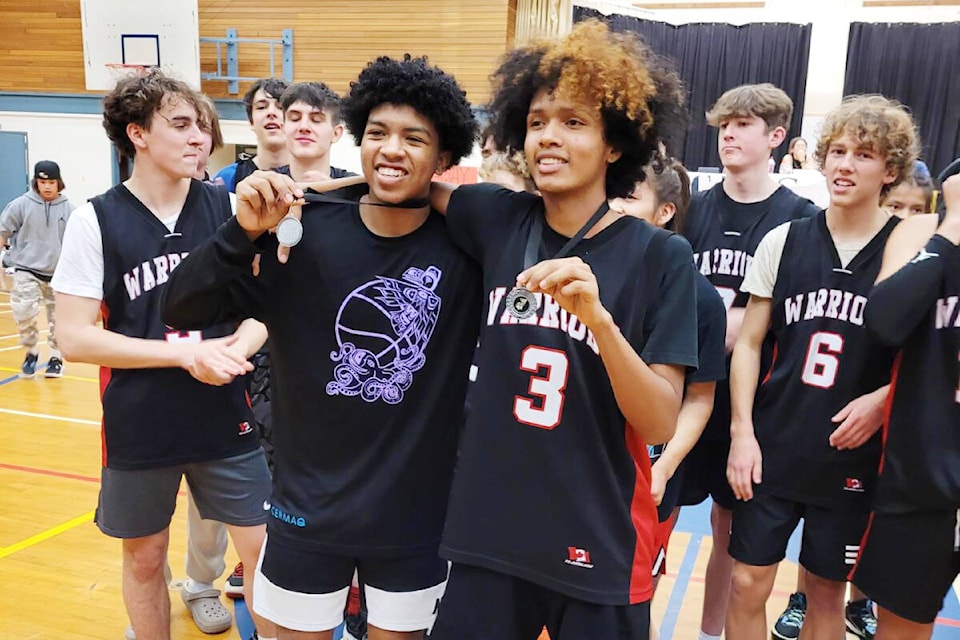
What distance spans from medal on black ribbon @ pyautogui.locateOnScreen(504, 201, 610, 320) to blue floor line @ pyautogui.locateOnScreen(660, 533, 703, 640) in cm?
251

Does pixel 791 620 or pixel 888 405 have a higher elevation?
pixel 888 405

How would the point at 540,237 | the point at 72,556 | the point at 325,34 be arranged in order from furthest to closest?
the point at 325,34, the point at 72,556, the point at 540,237

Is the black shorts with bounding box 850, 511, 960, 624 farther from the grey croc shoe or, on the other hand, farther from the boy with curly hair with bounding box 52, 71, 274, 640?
the grey croc shoe

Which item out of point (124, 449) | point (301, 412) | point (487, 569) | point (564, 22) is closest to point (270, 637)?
point (124, 449)

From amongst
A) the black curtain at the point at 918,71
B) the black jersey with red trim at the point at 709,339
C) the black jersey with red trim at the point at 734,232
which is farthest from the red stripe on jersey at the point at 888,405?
the black curtain at the point at 918,71

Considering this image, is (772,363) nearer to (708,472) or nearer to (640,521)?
(708,472)

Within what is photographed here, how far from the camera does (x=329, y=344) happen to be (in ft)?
7.06

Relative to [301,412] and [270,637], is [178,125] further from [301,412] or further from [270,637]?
[270,637]

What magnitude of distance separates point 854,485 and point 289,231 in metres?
2.11

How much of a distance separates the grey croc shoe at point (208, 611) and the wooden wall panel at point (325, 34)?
9879 millimetres

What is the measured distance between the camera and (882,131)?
2705mm

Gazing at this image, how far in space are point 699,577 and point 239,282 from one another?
3.36 metres

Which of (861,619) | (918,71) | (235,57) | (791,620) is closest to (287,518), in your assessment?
(791,620)

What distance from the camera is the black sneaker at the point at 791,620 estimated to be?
366cm
